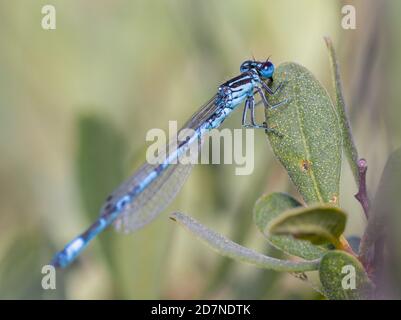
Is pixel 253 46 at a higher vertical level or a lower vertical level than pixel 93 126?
higher

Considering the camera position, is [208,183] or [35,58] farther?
[35,58]

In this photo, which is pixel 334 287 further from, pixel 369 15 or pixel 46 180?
pixel 46 180

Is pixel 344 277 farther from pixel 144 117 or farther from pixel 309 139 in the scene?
pixel 144 117

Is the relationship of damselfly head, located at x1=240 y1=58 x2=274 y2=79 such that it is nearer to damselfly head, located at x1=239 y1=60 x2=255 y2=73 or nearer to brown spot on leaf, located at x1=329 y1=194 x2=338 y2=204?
damselfly head, located at x1=239 y1=60 x2=255 y2=73

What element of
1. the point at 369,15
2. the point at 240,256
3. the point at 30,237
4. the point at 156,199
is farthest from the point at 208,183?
the point at 240,256

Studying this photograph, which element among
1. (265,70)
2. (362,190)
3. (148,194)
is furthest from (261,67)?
(362,190)

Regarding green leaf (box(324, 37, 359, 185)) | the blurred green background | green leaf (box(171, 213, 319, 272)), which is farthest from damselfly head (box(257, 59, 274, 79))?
green leaf (box(171, 213, 319, 272))
